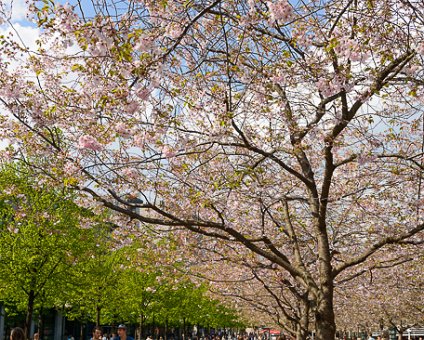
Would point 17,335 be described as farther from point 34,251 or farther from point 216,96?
point 34,251

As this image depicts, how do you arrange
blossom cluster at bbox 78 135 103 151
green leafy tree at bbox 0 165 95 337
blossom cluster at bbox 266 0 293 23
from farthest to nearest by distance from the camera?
green leafy tree at bbox 0 165 95 337 → blossom cluster at bbox 78 135 103 151 → blossom cluster at bbox 266 0 293 23

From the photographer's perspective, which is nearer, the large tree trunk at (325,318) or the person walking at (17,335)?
the person walking at (17,335)

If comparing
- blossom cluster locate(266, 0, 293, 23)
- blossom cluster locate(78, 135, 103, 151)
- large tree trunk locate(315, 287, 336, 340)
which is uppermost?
blossom cluster locate(266, 0, 293, 23)

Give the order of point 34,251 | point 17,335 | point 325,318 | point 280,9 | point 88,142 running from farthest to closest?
point 34,251 < point 325,318 < point 88,142 < point 17,335 < point 280,9

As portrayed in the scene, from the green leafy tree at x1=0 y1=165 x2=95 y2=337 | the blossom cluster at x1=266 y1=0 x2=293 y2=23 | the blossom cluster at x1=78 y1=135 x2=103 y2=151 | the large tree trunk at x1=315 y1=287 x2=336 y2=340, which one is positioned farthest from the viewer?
the green leafy tree at x1=0 y1=165 x2=95 y2=337

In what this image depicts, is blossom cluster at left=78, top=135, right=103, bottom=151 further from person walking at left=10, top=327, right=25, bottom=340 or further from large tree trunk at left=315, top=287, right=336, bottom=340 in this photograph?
large tree trunk at left=315, top=287, right=336, bottom=340

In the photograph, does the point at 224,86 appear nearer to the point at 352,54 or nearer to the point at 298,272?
the point at 352,54

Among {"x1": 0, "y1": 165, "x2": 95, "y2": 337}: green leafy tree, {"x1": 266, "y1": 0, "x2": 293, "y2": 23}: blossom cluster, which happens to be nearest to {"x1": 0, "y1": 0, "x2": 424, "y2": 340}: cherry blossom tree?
{"x1": 266, "y1": 0, "x2": 293, "y2": 23}: blossom cluster

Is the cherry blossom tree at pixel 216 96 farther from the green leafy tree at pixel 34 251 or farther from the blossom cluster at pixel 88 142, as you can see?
the green leafy tree at pixel 34 251

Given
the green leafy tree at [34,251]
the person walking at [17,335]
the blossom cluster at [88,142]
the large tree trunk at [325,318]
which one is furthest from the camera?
the green leafy tree at [34,251]

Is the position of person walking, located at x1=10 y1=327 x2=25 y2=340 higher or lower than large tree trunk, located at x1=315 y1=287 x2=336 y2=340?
lower

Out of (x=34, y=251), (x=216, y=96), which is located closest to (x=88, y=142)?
(x=216, y=96)

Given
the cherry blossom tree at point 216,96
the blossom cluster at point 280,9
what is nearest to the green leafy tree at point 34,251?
the cherry blossom tree at point 216,96

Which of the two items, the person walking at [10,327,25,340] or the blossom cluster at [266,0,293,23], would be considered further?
the person walking at [10,327,25,340]
